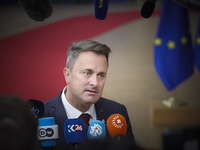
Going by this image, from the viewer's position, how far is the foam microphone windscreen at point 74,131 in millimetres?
1067

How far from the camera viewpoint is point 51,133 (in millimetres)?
1066

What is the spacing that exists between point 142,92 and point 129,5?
1560mm

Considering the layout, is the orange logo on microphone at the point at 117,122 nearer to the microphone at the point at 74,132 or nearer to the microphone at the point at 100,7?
the microphone at the point at 74,132

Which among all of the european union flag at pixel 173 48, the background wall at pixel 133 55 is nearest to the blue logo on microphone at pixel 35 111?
the european union flag at pixel 173 48

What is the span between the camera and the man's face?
1318 millimetres

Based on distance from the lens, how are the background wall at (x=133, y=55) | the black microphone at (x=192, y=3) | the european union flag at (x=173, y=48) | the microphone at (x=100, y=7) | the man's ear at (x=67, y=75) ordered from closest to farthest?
the black microphone at (x=192, y=3)
the microphone at (x=100, y=7)
the man's ear at (x=67, y=75)
the european union flag at (x=173, y=48)
the background wall at (x=133, y=55)

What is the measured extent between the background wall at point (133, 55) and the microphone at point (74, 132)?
2576 mm

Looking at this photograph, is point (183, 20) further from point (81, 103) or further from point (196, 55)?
point (81, 103)

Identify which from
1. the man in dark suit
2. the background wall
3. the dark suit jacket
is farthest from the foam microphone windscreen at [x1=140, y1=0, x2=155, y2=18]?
the background wall

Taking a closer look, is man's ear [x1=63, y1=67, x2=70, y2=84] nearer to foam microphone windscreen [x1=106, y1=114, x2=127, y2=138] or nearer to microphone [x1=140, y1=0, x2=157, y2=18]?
foam microphone windscreen [x1=106, y1=114, x2=127, y2=138]

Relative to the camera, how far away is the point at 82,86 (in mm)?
1330

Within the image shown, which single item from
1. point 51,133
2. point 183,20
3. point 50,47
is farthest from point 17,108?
point 50,47

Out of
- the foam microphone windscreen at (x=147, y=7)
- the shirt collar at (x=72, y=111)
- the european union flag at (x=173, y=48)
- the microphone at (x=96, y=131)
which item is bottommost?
the microphone at (x=96, y=131)

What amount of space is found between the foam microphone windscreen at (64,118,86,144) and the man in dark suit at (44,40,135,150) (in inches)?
9.2
